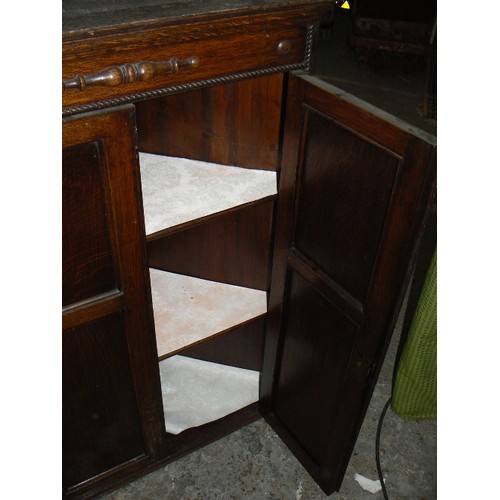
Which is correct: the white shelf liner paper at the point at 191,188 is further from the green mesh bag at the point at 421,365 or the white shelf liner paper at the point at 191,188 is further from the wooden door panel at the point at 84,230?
the green mesh bag at the point at 421,365

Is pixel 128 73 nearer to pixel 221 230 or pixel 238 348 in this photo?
pixel 221 230

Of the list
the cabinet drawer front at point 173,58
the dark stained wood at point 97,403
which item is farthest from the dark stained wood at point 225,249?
the cabinet drawer front at point 173,58

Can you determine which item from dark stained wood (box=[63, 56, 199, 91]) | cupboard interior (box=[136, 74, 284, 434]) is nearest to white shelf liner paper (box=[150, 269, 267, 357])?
cupboard interior (box=[136, 74, 284, 434])

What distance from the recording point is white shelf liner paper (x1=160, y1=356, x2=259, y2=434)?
1.89m

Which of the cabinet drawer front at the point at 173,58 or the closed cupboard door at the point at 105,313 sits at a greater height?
the cabinet drawer front at the point at 173,58

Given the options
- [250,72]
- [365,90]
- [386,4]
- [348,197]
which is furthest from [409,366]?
[386,4]

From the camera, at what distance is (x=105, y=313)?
1.24 meters

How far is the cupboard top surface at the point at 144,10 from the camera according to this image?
0.89 meters

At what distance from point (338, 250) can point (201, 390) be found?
3.22ft

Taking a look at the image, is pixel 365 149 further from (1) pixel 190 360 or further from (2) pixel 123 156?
(1) pixel 190 360

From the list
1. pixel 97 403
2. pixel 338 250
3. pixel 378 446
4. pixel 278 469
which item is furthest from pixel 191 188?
pixel 378 446

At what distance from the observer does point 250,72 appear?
110 cm

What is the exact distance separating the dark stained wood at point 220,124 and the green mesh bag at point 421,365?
2.38 feet

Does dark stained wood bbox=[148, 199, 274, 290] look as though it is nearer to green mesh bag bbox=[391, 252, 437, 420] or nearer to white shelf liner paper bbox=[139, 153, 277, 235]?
white shelf liner paper bbox=[139, 153, 277, 235]
